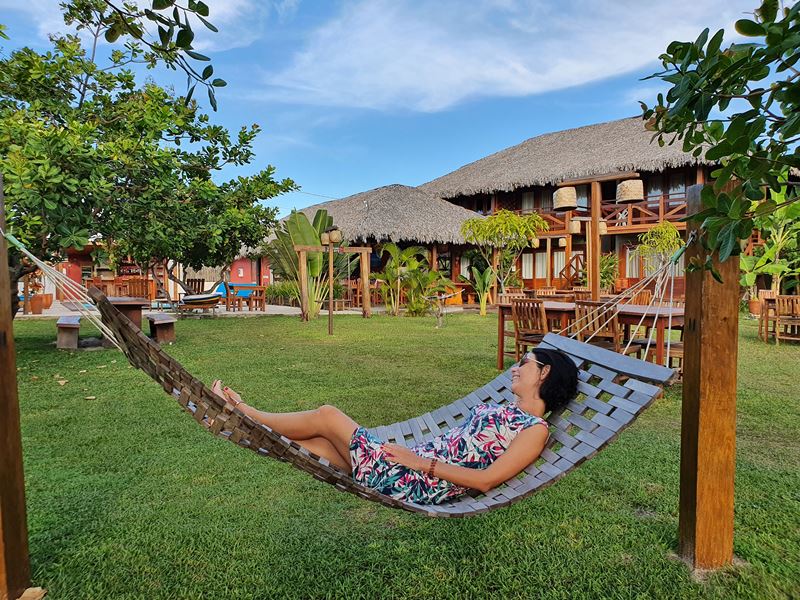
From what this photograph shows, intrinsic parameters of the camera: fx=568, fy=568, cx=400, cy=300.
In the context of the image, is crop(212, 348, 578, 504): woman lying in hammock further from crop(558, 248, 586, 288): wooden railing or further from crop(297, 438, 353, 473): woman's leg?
crop(558, 248, 586, 288): wooden railing

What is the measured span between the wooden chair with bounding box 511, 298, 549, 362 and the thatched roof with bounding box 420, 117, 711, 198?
536 inches

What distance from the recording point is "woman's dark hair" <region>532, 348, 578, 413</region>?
2.40 metres

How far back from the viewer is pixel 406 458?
218cm

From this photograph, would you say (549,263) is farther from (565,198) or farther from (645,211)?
(565,198)

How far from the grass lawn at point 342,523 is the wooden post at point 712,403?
0.23 metres

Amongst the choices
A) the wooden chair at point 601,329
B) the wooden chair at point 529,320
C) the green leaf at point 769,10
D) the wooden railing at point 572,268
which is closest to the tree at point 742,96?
the green leaf at point 769,10

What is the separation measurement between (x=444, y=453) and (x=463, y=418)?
13.7 inches

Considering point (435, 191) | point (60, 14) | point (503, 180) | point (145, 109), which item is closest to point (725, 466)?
point (145, 109)

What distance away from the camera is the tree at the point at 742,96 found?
91 cm

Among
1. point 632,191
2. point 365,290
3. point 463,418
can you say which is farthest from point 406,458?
point 365,290

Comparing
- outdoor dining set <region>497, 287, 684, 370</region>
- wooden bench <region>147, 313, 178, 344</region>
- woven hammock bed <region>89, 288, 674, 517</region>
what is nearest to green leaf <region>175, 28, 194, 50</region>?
woven hammock bed <region>89, 288, 674, 517</region>

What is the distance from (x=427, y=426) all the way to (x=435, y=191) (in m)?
21.3

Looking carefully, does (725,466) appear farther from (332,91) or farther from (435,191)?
(435,191)

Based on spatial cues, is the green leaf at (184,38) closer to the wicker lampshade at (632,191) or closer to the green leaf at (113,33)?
the green leaf at (113,33)
